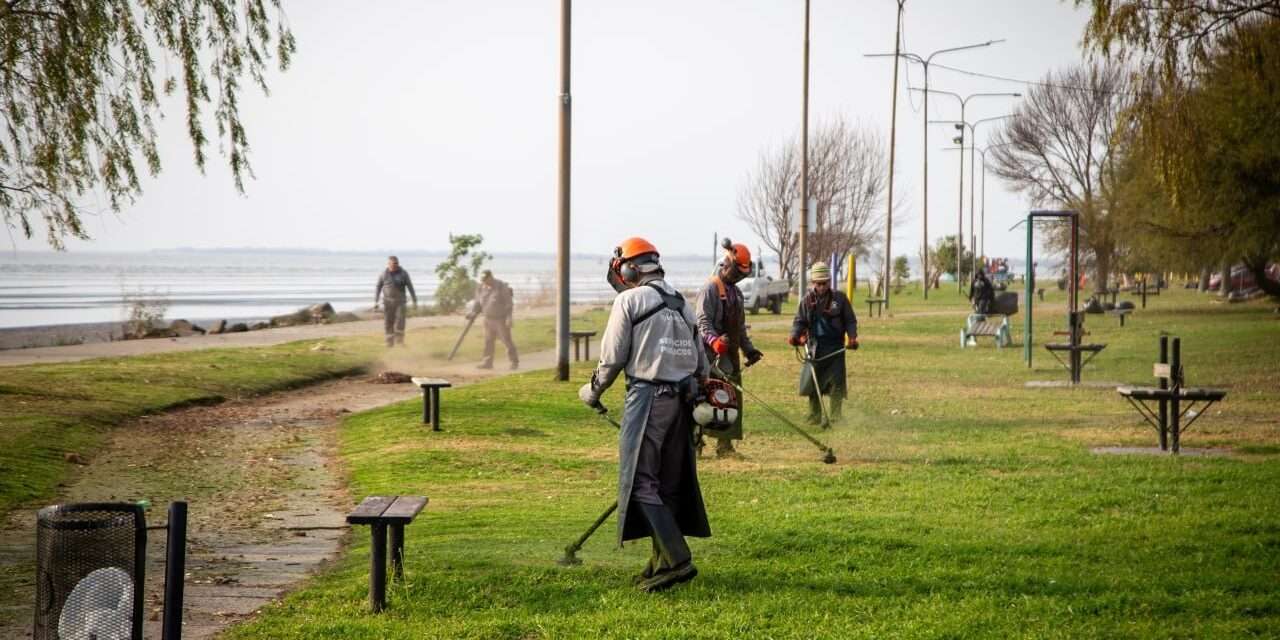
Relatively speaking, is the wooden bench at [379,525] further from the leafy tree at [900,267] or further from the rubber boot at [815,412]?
the leafy tree at [900,267]

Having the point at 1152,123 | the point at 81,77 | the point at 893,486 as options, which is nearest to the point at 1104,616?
the point at 893,486

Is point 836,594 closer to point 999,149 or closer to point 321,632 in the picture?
point 321,632

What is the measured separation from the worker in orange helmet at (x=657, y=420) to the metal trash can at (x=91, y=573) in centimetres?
271

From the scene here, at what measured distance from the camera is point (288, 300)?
67500mm

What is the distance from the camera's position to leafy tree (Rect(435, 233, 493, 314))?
134 ft

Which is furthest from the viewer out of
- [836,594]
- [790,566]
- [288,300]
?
[288,300]

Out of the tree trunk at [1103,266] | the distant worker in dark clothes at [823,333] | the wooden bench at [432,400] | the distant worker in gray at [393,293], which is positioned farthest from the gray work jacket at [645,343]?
the tree trunk at [1103,266]

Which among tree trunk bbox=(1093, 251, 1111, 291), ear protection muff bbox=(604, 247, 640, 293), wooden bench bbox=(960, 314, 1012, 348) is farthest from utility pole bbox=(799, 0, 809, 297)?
tree trunk bbox=(1093, 251, 1111, 291)

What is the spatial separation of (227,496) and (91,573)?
6.42m

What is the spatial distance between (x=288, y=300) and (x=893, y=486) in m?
58.6

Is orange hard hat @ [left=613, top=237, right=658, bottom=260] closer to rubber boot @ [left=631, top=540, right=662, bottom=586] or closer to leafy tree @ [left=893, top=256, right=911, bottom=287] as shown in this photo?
rubber boot @ [left=631, top=540, right=662, bottom=586]

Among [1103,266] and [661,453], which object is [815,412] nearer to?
[661,453]

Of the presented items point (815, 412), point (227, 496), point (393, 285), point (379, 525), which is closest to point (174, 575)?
point (379, 525)

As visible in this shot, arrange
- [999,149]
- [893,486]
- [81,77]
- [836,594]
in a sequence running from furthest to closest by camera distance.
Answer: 1. [999,149]
2. [81,77]
3. [893,486]
4. [836,594]
